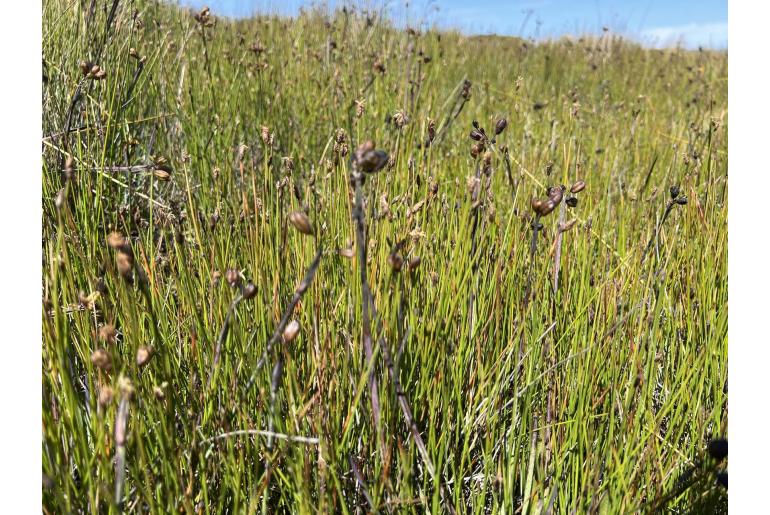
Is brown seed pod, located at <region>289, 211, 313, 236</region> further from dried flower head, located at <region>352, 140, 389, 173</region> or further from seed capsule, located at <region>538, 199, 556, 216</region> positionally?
seed capsule, located at <region>538, 199, 556, 216</region>

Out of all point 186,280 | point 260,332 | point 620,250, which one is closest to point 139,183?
point 186,280

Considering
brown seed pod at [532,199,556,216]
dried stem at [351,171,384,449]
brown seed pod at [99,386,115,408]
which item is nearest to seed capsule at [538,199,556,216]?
brown seed pod at [532,199,556,216]

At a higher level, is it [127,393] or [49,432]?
[127,393]

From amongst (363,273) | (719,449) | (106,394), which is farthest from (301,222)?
(719,449)

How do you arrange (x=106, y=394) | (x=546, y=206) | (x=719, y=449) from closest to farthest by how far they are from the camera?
(x=106, y=394), (x=719, y=449), (x=546, y=206)

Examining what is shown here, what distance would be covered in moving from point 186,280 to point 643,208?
1.67 meters

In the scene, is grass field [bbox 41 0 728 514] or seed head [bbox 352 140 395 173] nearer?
seed head [bbox 352 140 395 173]

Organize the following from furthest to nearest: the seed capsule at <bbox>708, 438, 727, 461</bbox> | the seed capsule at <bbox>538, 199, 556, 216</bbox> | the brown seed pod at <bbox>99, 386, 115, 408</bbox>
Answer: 1. the seed capsule at <bbox>538, 199, 556, 216</bbox>
2. the seed capsule at <bbox>708, 438, 727, 461</bbox>
3. the brown seed pod at <bbox>99, 386, 115, 408</bbox>

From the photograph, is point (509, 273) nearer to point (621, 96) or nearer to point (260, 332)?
point (260, 332)


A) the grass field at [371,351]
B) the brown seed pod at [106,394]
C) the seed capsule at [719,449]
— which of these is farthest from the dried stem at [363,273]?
the seed capsule at [719,449]

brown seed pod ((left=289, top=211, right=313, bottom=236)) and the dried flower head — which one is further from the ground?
the dried flower head

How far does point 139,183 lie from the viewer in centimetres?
238

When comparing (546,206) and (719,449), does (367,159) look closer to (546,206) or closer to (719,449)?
(546,206)

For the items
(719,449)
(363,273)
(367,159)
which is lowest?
(719,449)
